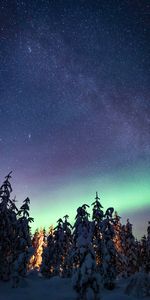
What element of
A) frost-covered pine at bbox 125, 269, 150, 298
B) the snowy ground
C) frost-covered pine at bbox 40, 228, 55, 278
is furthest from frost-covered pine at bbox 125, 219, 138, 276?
frost-covered pine at bbox 125, 269, 150, 298

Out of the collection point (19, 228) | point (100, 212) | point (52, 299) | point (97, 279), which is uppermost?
point (100, 212)

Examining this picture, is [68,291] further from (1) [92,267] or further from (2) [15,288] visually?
(1) [92,267]

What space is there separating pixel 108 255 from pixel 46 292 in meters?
6.92

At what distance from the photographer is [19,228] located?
30969 millimetres

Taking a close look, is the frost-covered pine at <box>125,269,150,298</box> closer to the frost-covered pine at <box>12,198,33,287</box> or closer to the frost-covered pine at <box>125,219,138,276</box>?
the frost-covered pine at <box>12,198,33,287</box>

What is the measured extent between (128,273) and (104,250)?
20184 mm

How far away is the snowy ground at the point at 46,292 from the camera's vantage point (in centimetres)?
2450

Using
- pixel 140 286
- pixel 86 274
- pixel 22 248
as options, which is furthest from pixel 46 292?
pixel 86 274

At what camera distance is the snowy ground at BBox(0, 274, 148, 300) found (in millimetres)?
24500

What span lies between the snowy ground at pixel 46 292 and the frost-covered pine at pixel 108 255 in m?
1.10

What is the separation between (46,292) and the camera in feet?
91.5

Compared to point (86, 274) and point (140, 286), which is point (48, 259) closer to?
point (140, 286)

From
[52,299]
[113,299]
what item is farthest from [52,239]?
[113,299]

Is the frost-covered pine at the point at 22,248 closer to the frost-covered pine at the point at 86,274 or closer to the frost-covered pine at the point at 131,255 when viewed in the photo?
the frost-covered pine at the point at 86,274
